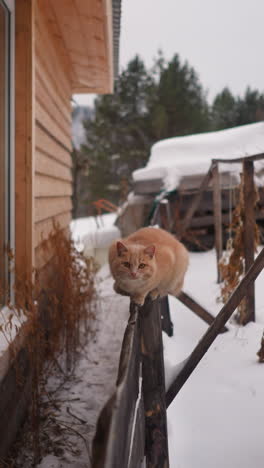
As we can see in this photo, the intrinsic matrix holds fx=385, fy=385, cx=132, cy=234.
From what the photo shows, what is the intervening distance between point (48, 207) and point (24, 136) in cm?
126

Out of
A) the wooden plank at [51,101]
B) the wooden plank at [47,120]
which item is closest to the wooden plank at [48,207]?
the wooden plank at [47,120]

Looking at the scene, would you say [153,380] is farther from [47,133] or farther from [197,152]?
[197,152]

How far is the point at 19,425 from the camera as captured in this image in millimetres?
2674

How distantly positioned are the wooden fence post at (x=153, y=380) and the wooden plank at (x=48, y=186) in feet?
6.34

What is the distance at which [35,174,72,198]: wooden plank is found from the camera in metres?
3.30

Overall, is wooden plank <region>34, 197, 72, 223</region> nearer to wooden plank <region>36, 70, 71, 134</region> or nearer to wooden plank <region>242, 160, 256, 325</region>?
wooden plank <region>36, 70, 71, 134</region>

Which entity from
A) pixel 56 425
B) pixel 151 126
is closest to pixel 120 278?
pixel 56 425

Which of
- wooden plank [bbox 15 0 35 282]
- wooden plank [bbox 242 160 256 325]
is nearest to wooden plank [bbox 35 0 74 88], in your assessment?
wooden plank [bbox 15 0 35 282]

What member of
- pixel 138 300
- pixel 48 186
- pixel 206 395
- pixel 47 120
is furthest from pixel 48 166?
pixel 206 395

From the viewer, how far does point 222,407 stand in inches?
79.4

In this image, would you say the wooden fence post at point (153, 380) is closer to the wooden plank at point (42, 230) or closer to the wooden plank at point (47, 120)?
the wooden plank at point (42, 230)

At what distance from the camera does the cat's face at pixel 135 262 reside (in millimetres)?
2068

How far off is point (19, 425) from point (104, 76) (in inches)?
172

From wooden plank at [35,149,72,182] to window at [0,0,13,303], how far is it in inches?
19.1
